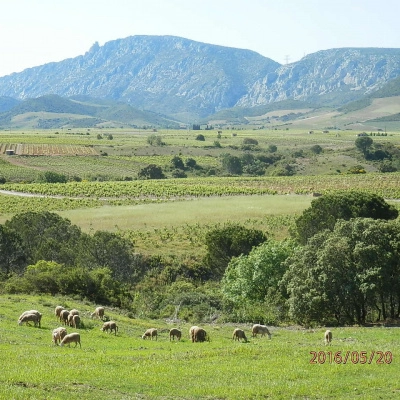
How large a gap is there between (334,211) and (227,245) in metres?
10.5

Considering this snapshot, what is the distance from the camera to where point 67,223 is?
59469mm

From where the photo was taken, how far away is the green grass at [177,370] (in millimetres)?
15023

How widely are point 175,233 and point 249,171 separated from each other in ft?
362

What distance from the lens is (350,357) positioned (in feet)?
63.1

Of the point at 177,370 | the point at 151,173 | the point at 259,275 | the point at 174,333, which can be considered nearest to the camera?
the point at 177,370

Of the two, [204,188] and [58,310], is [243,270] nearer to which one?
[58,310]

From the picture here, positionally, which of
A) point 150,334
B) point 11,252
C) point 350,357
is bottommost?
point 11,252

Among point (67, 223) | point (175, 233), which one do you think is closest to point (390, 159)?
point (175, 233)

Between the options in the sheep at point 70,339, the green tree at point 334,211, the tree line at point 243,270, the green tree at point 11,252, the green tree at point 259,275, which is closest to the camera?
the sheep at point 70,339

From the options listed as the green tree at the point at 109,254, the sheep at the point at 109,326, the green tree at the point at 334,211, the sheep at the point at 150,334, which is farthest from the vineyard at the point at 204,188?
the sheep at the point at 150,334

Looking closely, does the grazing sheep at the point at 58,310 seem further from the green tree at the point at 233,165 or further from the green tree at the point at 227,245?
the green tree at the point at 233,165

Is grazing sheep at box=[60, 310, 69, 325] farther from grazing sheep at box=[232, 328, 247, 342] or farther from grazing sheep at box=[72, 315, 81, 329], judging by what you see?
grazing sheep at box=[232, 328, 247, 342]

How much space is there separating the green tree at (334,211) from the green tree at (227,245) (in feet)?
14.6

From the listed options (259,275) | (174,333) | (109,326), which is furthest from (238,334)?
(259,275)
